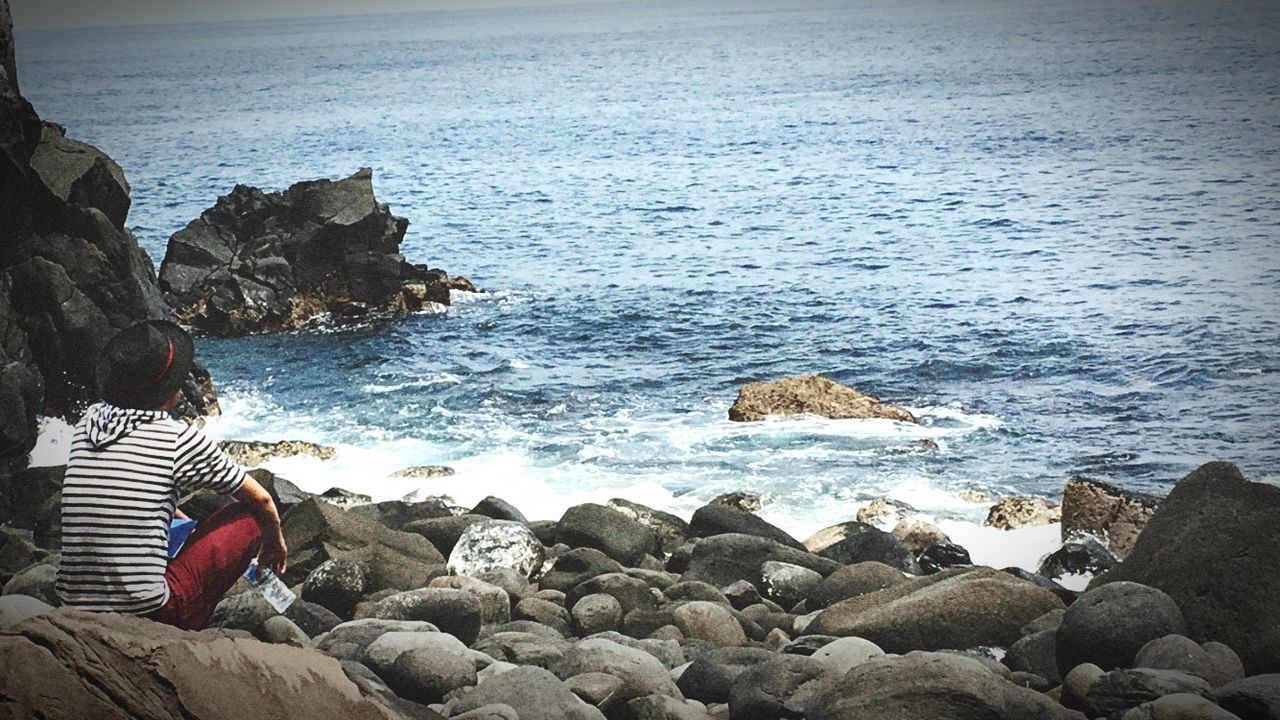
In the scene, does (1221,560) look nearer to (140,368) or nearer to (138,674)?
(138,674)

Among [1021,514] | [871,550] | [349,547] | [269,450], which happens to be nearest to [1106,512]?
[1021,514]

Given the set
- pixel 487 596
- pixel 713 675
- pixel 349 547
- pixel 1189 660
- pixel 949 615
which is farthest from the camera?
pixel 349 547

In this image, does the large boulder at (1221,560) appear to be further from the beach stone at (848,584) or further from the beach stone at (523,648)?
the beach stone at (523,648)

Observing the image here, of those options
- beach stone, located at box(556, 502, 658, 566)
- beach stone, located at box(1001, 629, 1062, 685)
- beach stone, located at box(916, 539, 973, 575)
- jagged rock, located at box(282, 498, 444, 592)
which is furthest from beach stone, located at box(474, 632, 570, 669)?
beach stone, located at box(916, 539, 973, 575)

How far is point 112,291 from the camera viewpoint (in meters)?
8.72

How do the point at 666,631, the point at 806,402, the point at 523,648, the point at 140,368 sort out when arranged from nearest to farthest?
the point at 140,368 → the point at 523,648 → the point at 666,631 → the point at 806,402

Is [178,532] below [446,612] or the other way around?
the other way around

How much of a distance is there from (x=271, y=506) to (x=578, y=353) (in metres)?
10.7

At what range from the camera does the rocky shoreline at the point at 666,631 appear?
386 cm

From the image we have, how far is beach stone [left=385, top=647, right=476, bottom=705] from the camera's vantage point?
15.5 feet

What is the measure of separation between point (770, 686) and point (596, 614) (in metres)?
1.66

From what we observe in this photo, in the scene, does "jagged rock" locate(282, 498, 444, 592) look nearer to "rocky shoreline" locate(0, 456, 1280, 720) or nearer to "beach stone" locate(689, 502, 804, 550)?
"rocky shoreline" locate(0, 456, 1280, 720)

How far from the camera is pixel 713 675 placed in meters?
5.07

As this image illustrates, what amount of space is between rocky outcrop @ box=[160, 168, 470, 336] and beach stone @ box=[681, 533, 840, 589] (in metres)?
10.9
